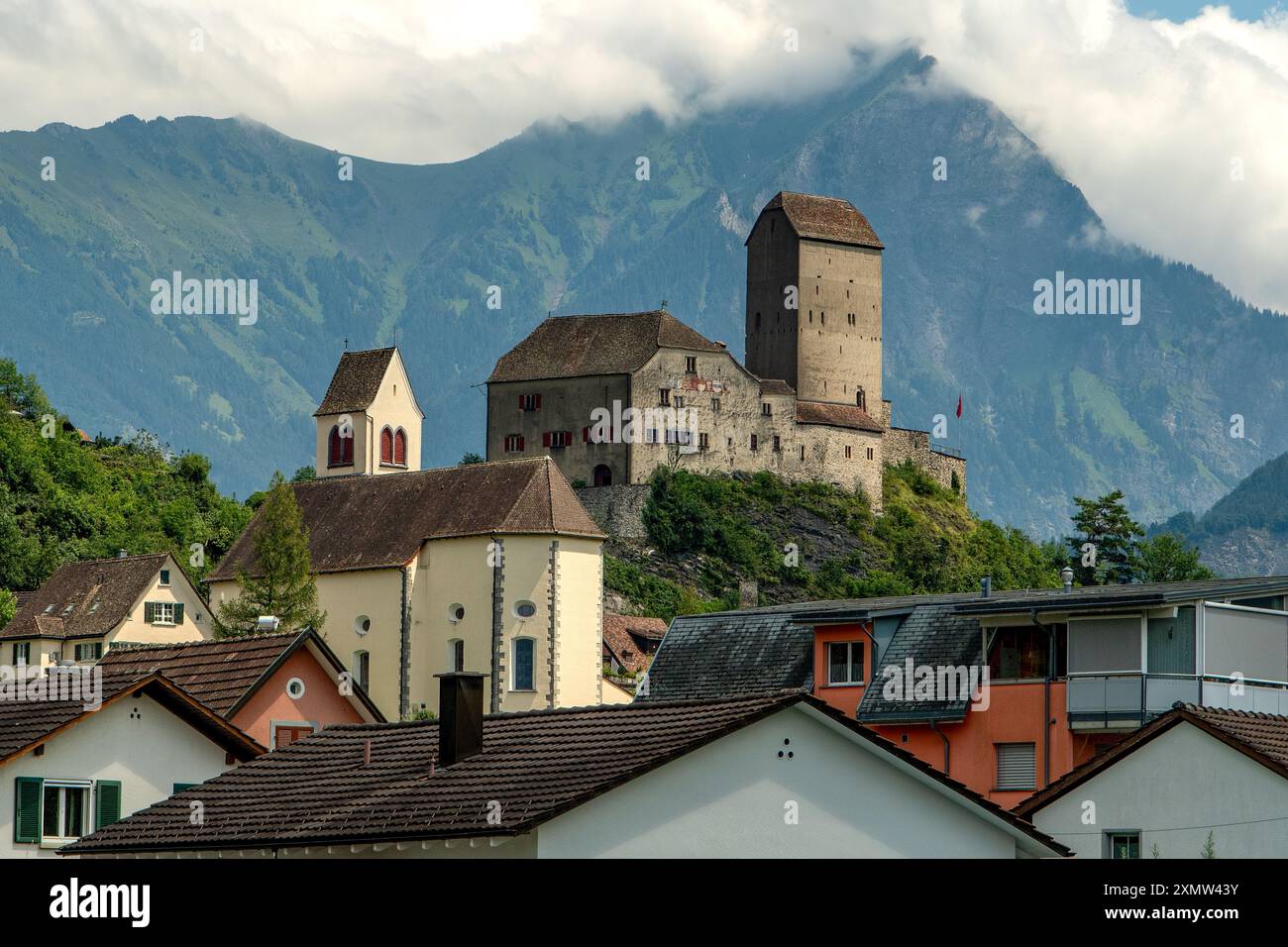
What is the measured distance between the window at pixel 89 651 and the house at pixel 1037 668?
47.6 m

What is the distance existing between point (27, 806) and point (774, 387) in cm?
10276

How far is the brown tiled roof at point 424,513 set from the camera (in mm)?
86062

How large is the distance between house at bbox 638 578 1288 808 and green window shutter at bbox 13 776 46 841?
15818 mm

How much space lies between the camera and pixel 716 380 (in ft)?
428

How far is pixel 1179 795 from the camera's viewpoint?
31.1 m

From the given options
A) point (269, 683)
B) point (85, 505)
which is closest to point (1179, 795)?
point (269, 683)

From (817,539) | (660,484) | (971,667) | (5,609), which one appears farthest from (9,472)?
(971,667)

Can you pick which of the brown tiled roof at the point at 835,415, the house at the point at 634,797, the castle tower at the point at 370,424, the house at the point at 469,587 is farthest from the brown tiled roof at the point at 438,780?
the brown tiled roof at the point at 835,415

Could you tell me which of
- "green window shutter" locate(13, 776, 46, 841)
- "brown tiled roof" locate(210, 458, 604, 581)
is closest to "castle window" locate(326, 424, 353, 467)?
"brown tiled roof" locate(210, 458, 604, 581)

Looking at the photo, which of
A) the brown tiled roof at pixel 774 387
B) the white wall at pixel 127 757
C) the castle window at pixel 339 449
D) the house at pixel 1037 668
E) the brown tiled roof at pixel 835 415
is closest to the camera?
the white wall at pixel 127 757

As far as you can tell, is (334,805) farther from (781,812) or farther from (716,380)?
(716,380)

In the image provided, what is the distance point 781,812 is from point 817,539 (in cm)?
10978

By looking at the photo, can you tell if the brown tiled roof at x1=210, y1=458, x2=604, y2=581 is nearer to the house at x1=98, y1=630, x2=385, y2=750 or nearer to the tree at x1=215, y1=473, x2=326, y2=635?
the tree at x1=215, y1=473, x2=326, y2=635

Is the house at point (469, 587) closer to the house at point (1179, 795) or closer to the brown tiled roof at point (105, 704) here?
the brown tiled roof at point (105, 704)
